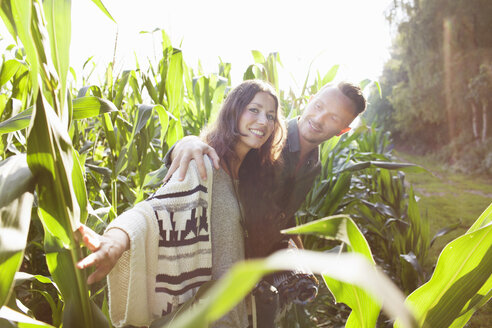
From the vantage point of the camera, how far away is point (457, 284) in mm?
307

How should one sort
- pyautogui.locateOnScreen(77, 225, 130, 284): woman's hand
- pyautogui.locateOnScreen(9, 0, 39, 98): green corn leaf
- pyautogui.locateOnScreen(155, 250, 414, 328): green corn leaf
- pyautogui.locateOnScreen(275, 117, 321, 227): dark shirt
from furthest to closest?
1. pyautogui.locateOnScreen(275, 117, 321, 227): dark shirt
2. pyautogui.locateOnScreen(77, 225, 130, 284): woman's hand
3. pyautogui.locateOnScreen(9, 0, 39, 98): green corn leaf
4. pyautogui.locateOnScreen(155, 250, 414, 328): green corn leaf

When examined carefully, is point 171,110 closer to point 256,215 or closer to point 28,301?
point 256,215

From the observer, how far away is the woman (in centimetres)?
48

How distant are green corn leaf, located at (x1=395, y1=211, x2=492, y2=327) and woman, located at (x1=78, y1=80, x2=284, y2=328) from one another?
1.09 feet

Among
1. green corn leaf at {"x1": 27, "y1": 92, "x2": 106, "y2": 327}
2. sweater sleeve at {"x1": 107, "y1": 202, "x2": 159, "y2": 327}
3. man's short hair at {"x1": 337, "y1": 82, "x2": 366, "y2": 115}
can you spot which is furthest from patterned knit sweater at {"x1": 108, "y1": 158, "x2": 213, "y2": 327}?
man's short hair at {"x1": 337, "y1": 82, "x2": 366, "y2": 115}

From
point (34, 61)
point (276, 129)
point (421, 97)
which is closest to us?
point (34, 61)

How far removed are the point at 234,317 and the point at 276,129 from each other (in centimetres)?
41

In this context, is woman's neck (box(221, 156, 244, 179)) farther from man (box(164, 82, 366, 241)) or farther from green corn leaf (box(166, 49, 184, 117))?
green corn leaf (box(166, 49, 184, 117))

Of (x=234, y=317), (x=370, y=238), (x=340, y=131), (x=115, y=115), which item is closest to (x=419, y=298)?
(x=234, y=317)

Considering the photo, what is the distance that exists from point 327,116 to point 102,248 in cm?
65

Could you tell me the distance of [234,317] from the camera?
0.68 meters

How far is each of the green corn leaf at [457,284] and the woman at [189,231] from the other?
0.33m

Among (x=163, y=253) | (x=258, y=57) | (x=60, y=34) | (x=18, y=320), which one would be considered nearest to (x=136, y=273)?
(x=163, y=253)

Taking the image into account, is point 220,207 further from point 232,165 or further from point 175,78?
point 175,78
